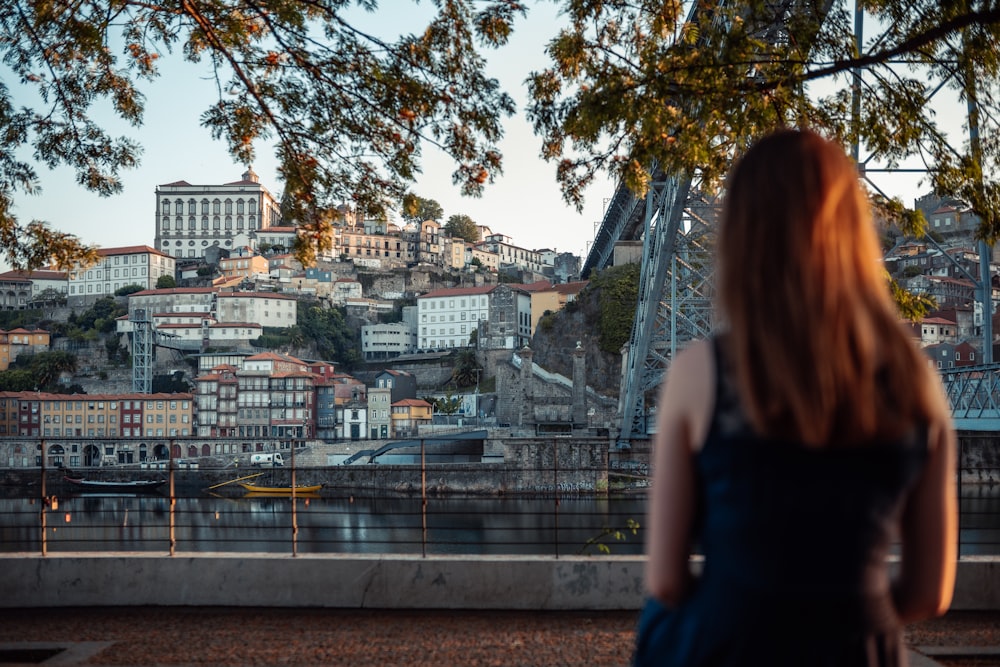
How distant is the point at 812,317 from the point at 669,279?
23.6 metres

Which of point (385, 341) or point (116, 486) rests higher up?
point (385, 341)

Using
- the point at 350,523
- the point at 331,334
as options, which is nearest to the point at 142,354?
the point at 331,334

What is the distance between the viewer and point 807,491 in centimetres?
92

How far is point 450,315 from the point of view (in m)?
67.8

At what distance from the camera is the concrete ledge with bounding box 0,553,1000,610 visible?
3900 millimetres

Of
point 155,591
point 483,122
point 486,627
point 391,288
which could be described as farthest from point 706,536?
point 391,288

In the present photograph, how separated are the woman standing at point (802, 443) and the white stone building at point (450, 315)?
65.4 m

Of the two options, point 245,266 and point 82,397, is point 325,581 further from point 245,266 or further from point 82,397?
point 245,266

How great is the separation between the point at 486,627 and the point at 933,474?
2.93 m

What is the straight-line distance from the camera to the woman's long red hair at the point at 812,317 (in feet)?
2.95

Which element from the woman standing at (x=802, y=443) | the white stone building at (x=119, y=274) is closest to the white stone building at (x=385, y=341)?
the white stone building at (x=119, y=274)

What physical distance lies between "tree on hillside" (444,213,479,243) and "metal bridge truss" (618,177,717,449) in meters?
60.7

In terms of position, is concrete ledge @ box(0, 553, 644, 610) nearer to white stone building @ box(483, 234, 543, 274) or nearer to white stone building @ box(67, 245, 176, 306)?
white stone building @ box(67, 245, 176, 306)

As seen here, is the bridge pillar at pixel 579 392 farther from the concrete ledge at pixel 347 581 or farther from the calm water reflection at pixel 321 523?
the concrete ledge at pixel 347 581
